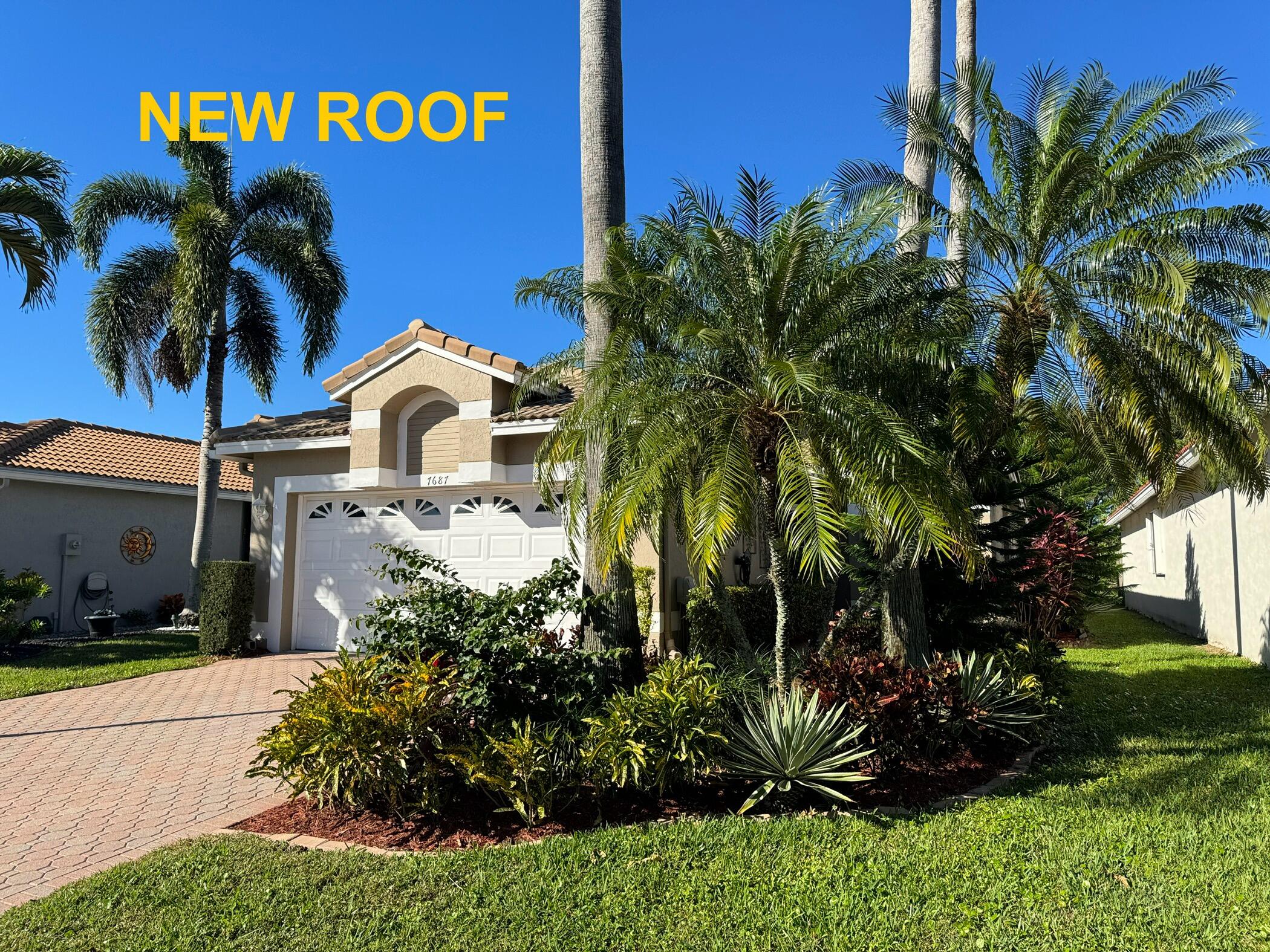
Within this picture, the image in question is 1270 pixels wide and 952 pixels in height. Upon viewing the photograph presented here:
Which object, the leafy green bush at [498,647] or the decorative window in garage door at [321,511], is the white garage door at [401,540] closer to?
the decorative window in garage door at [321,511]

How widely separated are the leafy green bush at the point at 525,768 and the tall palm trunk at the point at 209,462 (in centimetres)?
1334

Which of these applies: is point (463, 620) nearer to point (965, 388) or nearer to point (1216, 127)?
point (965, 388)

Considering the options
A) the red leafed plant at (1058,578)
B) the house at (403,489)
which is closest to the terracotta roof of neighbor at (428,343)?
the house at (403,489)

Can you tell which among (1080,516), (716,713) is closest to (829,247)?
(716,713)

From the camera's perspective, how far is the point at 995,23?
15.0m

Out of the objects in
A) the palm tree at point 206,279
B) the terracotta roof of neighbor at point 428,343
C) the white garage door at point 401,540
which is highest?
the palm tree at point 206,279

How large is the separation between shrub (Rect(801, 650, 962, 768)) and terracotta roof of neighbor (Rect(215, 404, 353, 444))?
10149 millimetres

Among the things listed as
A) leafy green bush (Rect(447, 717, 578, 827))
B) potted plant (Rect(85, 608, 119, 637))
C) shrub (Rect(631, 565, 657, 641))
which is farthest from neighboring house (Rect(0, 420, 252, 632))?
leafy green bush (Rect(447, 717, 578, 827))

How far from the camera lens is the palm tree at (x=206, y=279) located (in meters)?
17.5

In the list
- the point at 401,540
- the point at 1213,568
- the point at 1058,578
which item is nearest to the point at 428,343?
the point at 401,540

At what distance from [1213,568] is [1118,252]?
376 inches

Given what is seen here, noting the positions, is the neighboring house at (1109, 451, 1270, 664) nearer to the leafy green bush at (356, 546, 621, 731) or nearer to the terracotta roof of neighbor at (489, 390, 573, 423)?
the terracotta roof of neighbor at (489, 390, 573, 423)

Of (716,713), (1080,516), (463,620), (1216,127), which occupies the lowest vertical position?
(716,713)

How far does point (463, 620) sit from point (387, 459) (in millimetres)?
8068
